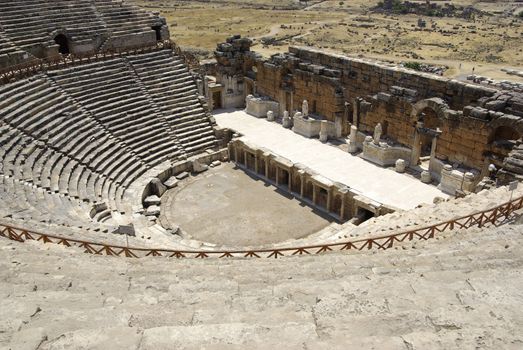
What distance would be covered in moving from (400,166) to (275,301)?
14.0 m

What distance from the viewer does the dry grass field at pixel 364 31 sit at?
49562 millimetres

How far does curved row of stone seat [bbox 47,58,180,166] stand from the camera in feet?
66.3

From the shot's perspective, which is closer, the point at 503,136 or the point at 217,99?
the point at 503,136

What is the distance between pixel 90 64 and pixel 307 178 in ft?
38.9

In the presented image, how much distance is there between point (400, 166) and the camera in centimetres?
1869

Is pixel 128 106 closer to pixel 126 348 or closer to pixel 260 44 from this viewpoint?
pixel 126 348

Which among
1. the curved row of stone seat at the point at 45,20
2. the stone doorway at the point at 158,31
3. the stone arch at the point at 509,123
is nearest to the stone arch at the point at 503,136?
the stone arch at the point at 509,123

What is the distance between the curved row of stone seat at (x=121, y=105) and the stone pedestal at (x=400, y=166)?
9665 mm

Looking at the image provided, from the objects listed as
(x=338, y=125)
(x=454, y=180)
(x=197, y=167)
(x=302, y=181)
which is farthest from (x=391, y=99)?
(x=197, y=167)

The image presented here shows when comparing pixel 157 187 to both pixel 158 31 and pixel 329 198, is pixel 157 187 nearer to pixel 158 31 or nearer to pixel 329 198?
pixel 329 198

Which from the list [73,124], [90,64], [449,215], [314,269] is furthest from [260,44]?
[314,269]

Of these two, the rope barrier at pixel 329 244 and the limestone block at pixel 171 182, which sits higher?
the rope barrier at pixel 329 244

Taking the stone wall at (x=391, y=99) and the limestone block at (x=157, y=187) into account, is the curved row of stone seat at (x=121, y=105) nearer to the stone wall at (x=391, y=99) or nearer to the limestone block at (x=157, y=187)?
the limestone block at (x=157, y=187)

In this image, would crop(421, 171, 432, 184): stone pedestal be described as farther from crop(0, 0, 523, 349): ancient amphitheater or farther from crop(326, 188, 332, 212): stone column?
crop(326, 188, 332, 212): stone column
